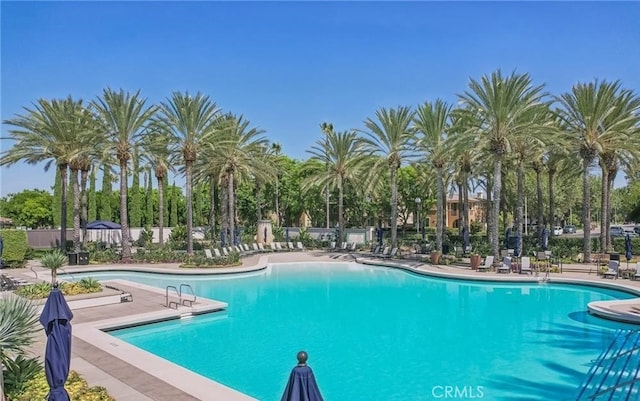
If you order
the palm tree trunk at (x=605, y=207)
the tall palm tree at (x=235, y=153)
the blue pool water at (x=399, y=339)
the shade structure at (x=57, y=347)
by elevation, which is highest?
the tall palm tree at (x=235, y=153)

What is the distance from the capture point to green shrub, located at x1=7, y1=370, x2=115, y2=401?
7.95m

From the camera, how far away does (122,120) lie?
3100 cm

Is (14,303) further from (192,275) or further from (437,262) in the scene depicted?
(437,262)

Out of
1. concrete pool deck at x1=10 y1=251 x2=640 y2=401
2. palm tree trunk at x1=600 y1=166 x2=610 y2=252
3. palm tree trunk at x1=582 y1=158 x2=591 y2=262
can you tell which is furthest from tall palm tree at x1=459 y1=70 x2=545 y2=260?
palm tree trunk at x1=600 y1=166 x2=610 y2=252

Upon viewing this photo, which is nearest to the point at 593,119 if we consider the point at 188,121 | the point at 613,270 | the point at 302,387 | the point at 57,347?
the point at 613,270

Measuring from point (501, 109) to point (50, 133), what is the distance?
1124 inches

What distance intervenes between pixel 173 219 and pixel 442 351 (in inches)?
2042

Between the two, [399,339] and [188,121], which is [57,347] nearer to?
[399,339]

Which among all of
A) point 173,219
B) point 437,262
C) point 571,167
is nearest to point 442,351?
point 437,262

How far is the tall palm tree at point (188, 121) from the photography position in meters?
32.4

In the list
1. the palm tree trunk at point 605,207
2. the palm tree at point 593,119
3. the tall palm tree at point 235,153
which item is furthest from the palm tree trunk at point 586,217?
the tall palm tree at point 235,153

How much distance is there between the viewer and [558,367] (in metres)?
11.1

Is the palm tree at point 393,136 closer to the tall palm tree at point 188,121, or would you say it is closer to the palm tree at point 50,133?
the tall palm tree at point 188,121

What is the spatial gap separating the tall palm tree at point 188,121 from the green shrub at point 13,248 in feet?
31.9
